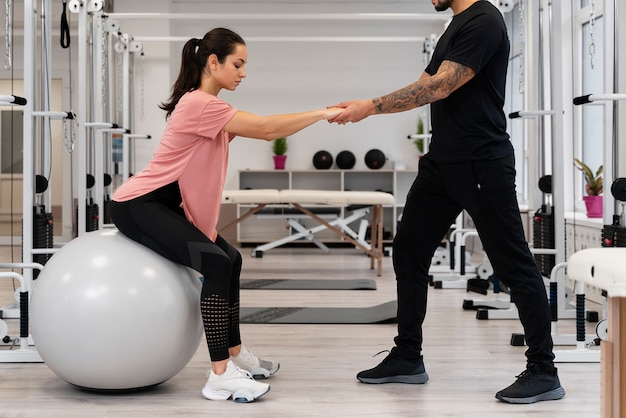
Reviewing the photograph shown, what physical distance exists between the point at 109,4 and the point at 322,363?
20.5ft

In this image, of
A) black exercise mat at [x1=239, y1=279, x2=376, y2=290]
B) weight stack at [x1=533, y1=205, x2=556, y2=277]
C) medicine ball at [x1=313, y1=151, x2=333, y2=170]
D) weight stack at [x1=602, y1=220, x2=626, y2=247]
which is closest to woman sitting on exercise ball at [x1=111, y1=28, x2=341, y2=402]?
weight stack at [x1=602, y1=220, x2=626, y2=247]

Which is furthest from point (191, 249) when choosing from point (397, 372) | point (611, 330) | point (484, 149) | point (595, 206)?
point (595, 206)

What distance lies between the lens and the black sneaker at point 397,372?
9.31ft

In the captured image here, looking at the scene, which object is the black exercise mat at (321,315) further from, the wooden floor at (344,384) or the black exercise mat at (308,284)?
the black exercise mat at (308,284)

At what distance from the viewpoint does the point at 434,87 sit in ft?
8.20

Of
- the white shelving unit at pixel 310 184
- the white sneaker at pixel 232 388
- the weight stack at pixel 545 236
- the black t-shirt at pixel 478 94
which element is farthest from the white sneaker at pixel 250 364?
the white shelving unit at pixel 310 184

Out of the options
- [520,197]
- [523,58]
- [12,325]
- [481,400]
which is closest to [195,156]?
[481,400]

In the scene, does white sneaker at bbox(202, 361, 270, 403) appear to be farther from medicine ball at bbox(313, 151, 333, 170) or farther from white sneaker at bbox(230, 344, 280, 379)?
medicine ball at bbox(313, 151, 333, 170)

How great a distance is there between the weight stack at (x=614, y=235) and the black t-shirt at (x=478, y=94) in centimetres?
100

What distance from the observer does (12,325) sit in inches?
162

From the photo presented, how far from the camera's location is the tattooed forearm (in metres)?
2.49

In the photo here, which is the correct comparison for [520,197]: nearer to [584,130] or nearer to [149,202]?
[584,130]

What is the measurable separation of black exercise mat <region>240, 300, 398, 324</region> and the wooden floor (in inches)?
4.0

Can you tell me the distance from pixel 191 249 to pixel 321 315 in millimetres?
1841
